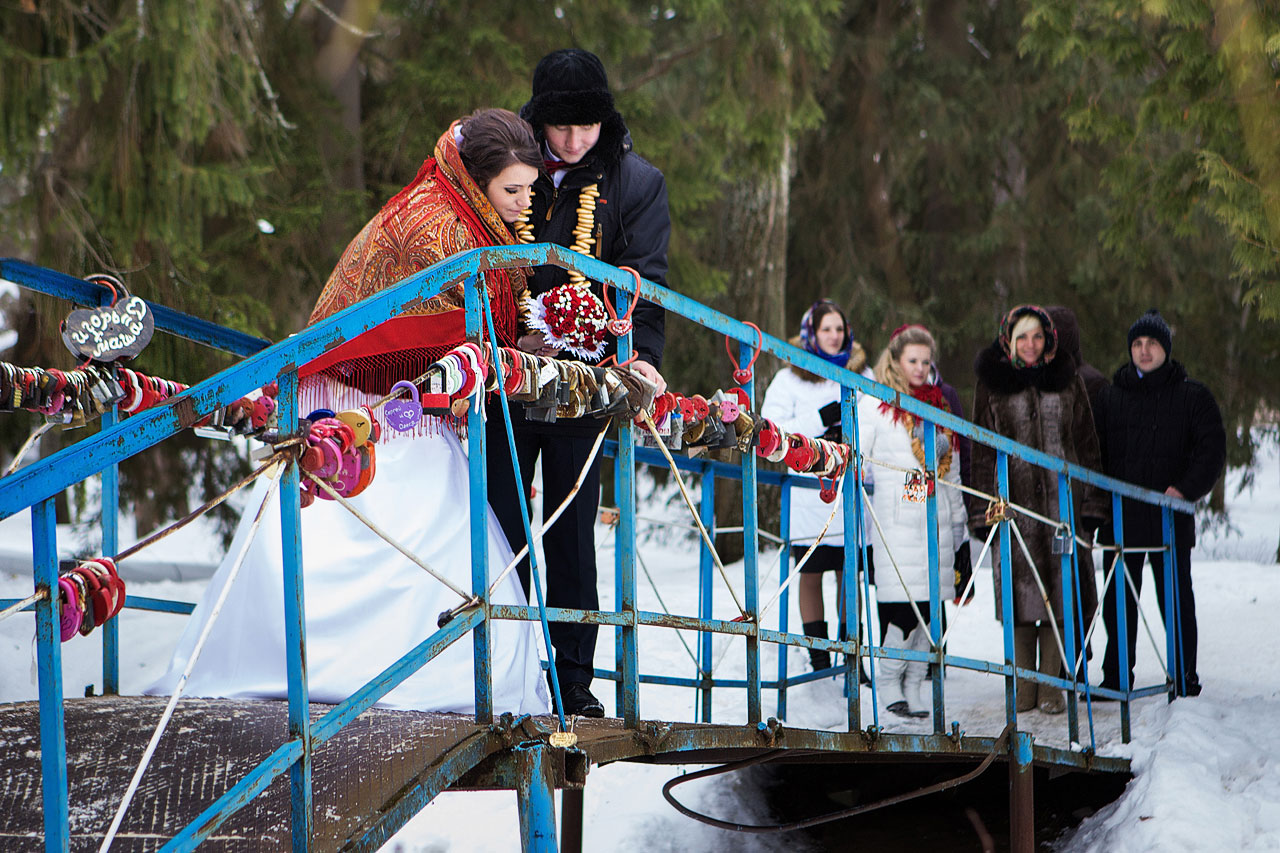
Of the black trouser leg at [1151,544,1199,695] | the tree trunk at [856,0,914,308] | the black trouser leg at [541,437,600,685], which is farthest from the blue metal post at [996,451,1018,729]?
the tree trunk at [856,0,914,308]

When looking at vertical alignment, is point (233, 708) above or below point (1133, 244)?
below

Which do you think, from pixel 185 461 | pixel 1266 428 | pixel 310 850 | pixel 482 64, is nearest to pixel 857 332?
pixel 1266 428

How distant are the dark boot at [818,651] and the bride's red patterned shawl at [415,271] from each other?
2.65m

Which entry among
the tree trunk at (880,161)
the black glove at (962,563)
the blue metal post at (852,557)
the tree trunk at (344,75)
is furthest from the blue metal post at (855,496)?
the tree trunk at (880,161)

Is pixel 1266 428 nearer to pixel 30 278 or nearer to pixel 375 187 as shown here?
pixel 375 187

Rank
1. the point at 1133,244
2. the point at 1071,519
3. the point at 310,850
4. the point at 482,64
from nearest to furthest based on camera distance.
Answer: the point at 310,850 → the point at 1071,519 → the point at 1133,244 → the point at 482,64

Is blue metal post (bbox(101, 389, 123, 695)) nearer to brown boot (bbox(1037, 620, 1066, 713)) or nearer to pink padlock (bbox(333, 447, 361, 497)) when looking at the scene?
pink padlock (bbox(333, 447, 361, 497))

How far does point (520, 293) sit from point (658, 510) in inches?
446

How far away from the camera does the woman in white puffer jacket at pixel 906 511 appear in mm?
4957

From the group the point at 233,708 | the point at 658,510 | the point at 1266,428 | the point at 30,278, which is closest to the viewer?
the point at 233,708

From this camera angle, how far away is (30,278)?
3.00 metres

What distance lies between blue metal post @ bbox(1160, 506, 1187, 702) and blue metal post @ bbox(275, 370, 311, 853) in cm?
420

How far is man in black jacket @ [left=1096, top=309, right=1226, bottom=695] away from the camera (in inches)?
209

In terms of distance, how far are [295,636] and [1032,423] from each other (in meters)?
3.74
